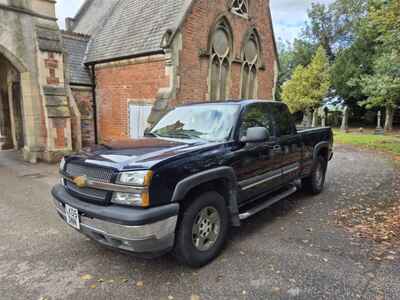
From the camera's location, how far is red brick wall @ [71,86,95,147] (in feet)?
36.3

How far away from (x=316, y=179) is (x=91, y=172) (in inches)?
186

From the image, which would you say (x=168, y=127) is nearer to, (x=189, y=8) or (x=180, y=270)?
(x=180, y=270)

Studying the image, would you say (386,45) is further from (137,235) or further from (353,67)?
(353,67)

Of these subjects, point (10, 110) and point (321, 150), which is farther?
point (10, 110)

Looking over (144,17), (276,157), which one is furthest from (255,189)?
(144,17)

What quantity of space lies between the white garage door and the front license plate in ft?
21.9

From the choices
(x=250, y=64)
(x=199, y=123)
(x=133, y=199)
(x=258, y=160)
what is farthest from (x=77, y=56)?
(x=133, y=199)

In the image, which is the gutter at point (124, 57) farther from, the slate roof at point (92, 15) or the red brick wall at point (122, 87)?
the slate roof at point (92, 15)

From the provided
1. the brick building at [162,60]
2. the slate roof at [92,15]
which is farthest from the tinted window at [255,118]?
the slate roof at [92,15]

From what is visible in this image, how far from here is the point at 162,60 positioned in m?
8.77

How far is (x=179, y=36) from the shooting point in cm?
851

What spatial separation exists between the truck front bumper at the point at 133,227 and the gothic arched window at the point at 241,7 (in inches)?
404

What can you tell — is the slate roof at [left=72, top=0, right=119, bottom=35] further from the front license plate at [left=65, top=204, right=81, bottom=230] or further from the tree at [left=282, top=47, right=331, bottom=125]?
the tree at [left=282, top=47, right=331, bottom=125]

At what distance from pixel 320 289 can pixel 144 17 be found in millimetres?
10965
